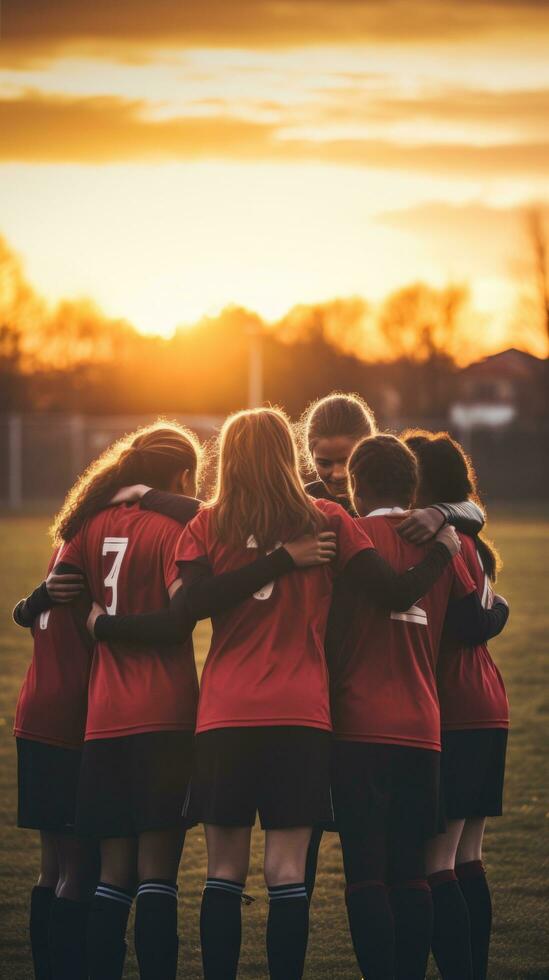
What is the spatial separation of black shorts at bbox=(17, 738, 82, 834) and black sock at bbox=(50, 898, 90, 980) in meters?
0.22

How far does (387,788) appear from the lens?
3.63 metres

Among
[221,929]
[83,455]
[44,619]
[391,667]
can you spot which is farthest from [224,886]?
[83,455]

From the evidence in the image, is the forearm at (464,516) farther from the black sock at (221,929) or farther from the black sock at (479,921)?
the black sock at (221,929)

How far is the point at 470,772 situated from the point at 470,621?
0.46 metres

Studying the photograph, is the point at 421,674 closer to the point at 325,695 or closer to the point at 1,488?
the point at 325,695

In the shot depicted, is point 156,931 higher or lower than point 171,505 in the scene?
lower

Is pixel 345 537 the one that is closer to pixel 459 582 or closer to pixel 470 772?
pixel 459 582

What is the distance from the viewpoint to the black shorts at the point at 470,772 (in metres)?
3.91

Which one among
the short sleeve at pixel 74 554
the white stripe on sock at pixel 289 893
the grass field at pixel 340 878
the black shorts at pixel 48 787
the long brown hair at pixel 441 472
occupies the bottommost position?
the grass field at pixel 340 878

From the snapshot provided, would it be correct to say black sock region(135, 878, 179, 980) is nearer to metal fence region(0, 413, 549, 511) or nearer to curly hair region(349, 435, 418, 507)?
curly hair region(349, 435, 418, 507)

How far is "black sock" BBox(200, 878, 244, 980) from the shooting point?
3447 millimetres

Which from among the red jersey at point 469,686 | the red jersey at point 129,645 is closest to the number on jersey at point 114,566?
the red jersey at point 129,645

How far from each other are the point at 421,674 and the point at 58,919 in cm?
125

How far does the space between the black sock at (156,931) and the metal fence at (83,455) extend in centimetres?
3517
